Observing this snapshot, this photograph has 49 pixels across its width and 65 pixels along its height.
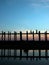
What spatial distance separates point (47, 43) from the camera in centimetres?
2011

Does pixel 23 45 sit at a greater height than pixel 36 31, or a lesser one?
lesser

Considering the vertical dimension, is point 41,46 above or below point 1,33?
below

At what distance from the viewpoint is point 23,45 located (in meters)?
20.0

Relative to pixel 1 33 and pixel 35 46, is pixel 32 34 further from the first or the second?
pixel 1 33

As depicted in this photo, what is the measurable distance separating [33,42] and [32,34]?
0.89m

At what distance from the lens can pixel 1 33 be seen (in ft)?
67.8

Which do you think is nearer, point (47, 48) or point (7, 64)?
point (7, 64)

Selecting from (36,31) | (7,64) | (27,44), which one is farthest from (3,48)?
(7,64)

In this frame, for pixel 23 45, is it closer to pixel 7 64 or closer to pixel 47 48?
pixel 47 48

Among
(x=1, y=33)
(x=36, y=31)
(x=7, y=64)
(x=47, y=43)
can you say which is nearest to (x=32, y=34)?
(x=36, y=31)

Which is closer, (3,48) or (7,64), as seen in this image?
(7,64)

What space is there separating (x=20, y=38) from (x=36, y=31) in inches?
75.7

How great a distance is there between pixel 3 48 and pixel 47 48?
4.85m

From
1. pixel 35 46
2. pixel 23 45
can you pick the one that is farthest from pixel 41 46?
pixel 23 45
